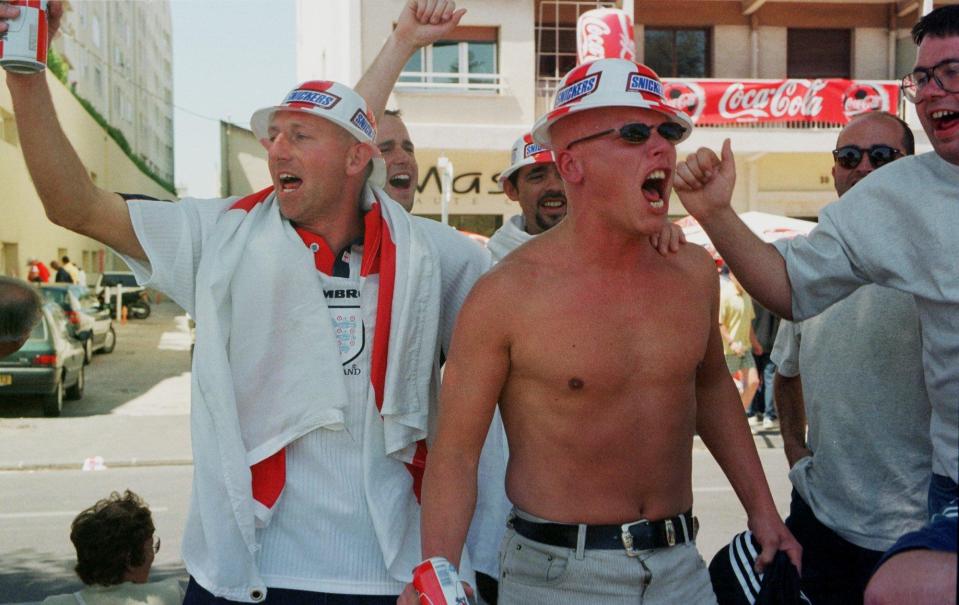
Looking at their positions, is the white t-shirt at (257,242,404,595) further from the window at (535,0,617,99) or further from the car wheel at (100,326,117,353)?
the car wheel at (100,326,117,353)

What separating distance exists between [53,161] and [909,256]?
209 centimetres

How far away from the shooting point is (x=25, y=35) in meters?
2.55

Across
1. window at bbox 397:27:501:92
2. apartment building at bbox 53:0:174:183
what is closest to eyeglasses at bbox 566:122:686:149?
window at bbox 397:27:501:92

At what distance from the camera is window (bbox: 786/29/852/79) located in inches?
915

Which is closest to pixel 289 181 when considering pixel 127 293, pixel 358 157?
pixel 358 157

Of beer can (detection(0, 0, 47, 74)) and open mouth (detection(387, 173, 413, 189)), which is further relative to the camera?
open mouth (detection(387, 173, 413, 189))

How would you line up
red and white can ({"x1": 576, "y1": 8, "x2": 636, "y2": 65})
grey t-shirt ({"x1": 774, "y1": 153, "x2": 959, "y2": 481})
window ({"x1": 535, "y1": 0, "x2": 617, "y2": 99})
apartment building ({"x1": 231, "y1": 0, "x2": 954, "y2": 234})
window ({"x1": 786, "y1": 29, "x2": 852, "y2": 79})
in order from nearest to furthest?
grey t-shirt ({"x1": 774, "y1": 153, "x2": 959, "y2": 481}), red and white can ({"x1": 576, "y1": 8, "x2": 636, "y2": 65}), apartment building ({"x1": 231, "y1": 0, "x2": 954, "y2": 234}), window ({"x1": 535, "y1": 0, "x2": 617, "y2": 99}), window ({"x1": 786, "y1": 29, "x2": 852, "y2": 79})

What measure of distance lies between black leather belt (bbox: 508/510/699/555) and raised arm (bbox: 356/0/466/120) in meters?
1.54

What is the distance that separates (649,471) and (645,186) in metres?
0.72

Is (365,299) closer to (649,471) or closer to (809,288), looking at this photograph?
(649,471)

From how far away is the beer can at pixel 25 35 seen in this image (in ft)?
8.34

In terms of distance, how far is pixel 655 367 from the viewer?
2.81 meters

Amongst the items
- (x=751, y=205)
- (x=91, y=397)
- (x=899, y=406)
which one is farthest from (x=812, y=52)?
(x=899, y=406)

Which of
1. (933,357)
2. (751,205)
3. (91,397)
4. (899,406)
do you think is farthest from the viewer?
(751,205)
